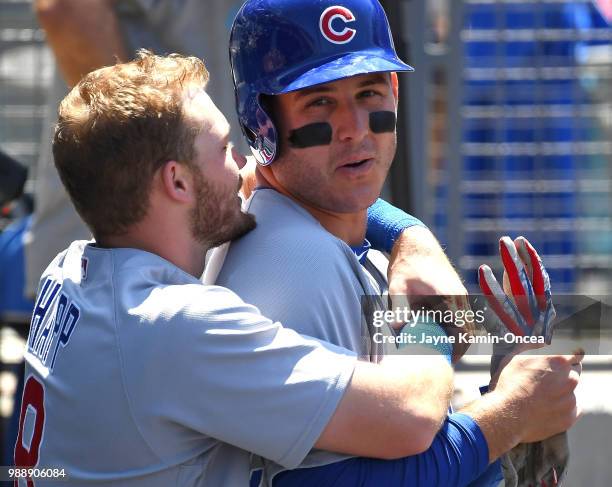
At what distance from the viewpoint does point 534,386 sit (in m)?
2.45

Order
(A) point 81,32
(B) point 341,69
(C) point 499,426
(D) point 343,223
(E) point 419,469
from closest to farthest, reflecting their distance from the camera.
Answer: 1. (E) point 419,469
2. (C) point 499,426
3. (B) point 341,69
4. (D) point 343,223
5. (A) point 81,32

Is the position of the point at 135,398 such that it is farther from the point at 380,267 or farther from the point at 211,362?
Result: the point at 380,267

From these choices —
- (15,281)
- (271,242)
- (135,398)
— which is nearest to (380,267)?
(271,242)

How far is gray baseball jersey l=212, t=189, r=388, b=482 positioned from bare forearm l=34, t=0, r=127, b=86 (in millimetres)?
1997

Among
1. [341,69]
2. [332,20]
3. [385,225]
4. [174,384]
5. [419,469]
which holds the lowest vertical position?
[419,469]

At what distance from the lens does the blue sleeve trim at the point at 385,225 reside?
114 inches

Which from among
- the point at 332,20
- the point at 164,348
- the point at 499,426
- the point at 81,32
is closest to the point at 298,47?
the point at 332,20

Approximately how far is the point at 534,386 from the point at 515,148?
3.78 m

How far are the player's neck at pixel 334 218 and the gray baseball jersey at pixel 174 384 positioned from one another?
1.54 ft

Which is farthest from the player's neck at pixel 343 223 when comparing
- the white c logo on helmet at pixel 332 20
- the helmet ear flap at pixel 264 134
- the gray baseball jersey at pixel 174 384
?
the gray baseball jersey at pixel 174 384

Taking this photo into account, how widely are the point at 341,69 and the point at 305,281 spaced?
1.60 feet

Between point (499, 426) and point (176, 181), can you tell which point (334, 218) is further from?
point (499, 426)

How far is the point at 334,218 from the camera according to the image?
9.04 feet
